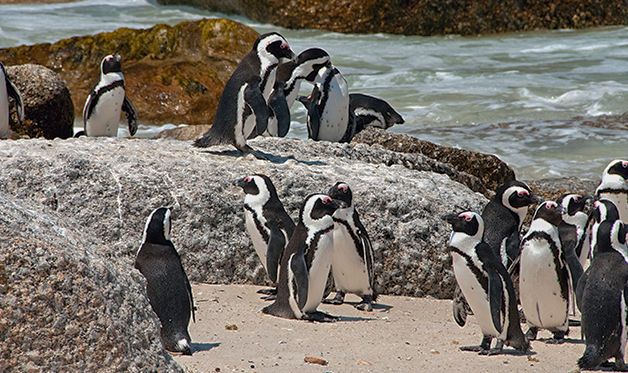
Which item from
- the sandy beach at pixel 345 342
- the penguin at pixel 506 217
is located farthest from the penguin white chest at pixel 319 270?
the penguin at pixel 506 217

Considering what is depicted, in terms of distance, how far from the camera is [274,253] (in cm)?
791

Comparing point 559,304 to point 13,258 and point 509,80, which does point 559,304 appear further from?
point 509,80

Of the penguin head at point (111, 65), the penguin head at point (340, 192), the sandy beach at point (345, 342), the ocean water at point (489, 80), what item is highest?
the penguin head at point (111, 65)

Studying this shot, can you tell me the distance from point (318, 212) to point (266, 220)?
1.89 feet

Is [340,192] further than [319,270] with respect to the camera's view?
Yes

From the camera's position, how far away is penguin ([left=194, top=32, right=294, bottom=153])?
29.9ft

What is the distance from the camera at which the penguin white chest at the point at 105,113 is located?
11172 millimetres

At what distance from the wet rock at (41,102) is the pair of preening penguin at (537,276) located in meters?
6.61

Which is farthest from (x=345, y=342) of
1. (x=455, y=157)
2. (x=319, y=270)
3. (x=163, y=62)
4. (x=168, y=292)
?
(x=163, y=62)

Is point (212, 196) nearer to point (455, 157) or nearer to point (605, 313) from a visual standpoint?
point (605, 313)

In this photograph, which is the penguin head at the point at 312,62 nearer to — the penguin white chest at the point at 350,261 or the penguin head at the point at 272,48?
the penguin head at the point at 272,48

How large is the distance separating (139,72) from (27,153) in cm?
1023

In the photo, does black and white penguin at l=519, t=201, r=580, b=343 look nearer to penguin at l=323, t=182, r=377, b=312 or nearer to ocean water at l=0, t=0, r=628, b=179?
penguin at l=323, t=182, r=377, b=312

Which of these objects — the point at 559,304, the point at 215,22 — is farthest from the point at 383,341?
the point at 215,22
